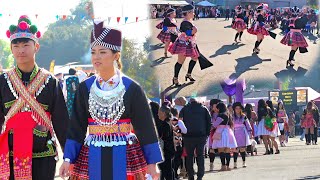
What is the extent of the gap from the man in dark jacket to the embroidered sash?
5.96m

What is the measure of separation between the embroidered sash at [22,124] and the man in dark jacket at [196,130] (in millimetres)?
5959

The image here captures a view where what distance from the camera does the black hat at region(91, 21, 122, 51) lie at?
6301 mm

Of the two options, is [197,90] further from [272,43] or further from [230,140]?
[230,140]

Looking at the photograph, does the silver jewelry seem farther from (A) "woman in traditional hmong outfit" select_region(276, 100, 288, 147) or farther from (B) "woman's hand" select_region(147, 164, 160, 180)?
(A) "woman in traditional hmong outfit" select_region(276, 100, 288, 147)

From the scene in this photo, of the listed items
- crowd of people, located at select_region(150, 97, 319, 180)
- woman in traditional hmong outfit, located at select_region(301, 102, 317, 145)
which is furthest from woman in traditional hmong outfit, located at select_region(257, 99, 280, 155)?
woman in traditional hmong outfit, located at select_region(301, 102, 317, 145)

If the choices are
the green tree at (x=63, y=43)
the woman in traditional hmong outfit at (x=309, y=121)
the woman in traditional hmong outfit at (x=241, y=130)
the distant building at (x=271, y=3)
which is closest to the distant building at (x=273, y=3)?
the distant building at (x=271, y=3)

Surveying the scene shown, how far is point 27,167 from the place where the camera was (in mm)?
6812

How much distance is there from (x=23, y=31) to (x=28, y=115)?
705mm

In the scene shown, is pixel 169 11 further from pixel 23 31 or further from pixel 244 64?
pixel 23 31

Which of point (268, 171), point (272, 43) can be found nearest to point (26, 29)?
point (272, 43)

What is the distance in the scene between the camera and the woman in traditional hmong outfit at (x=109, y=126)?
6.21 m

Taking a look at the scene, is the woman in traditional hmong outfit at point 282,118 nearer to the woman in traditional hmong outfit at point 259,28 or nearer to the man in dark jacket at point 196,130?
the man in dark jacket at point 196,130

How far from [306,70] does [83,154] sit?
21.8 feet

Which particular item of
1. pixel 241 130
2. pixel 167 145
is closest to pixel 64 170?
pixel 167 145
